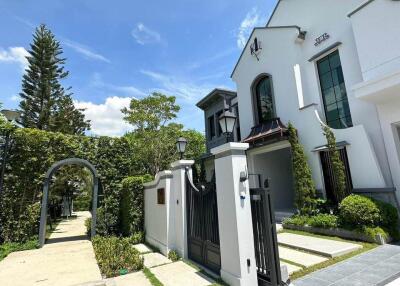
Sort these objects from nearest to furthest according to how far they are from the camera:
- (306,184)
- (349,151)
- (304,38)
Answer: (349,151) < (306,184) < (304,38)

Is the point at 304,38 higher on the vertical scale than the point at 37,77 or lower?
lower

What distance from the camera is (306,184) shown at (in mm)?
8570

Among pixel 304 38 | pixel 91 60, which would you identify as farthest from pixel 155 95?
pixel 304 38

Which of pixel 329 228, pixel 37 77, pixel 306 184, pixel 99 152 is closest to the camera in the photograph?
pixel 329 228

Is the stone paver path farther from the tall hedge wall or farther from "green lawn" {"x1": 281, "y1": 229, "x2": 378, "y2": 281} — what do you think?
"green lawn" {"x1": 281, "y1": 229, "x2": 378, "y2": 281}

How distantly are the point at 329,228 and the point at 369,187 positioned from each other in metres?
1.96

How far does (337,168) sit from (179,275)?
20.0ft

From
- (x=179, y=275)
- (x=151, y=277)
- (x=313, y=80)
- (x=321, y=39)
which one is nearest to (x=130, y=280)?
(x=151, y=277)

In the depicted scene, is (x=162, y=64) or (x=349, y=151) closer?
(x=349, y=151)

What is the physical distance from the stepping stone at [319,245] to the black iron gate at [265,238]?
2.15 meters

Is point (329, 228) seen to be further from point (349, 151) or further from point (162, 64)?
point (162, 64)

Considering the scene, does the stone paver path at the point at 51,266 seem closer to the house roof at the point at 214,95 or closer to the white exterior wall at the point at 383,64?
the white exterior wall at the point at 383,64

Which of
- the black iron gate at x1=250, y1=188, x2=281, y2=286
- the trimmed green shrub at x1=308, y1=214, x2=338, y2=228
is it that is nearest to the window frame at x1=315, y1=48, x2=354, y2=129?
the trimmed green shrub at x1=308, y1=214, x2=338, y2=228

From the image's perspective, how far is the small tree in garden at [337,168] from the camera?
7.67 m
